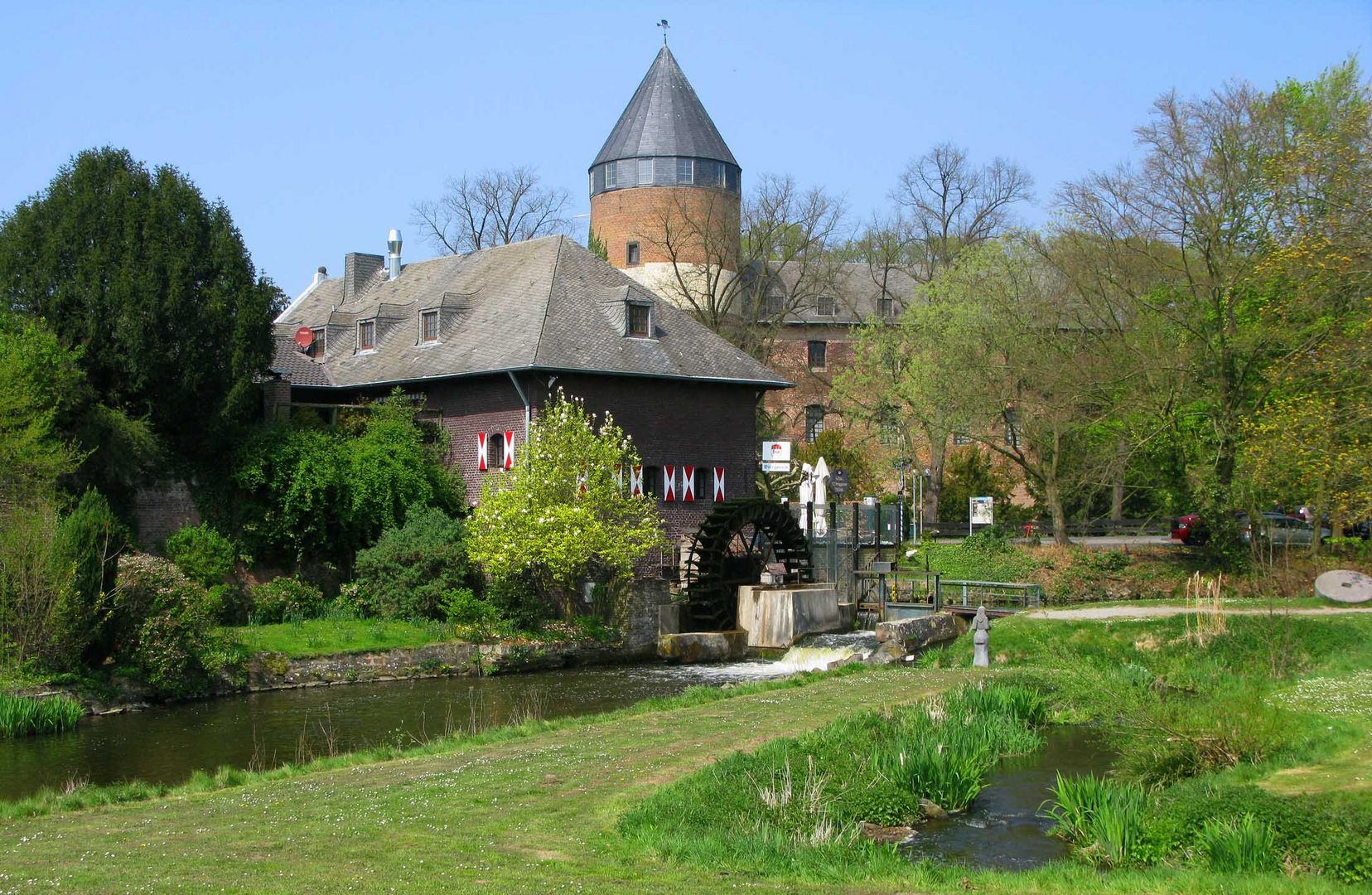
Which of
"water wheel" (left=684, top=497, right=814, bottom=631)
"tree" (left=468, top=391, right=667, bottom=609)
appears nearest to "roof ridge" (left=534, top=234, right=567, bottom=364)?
"tree" (left=468, top=391, right=667, bottom=609)

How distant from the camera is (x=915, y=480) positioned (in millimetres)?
42875

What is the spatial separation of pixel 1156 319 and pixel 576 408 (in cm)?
1287

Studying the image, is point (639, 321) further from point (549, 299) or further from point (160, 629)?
point (160, 629)

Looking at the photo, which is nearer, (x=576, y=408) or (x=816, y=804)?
(x=816, y=804)

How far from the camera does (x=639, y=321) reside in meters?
30.3

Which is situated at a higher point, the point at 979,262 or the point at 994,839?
the point at 979,262

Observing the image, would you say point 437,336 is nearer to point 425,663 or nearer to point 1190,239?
point 425,663

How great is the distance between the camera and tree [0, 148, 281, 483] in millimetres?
24344

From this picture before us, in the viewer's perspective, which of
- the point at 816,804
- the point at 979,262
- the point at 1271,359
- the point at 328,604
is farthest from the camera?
the point at 979,262

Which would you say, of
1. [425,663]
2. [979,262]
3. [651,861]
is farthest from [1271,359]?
[651,861]

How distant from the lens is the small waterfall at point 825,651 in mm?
24469

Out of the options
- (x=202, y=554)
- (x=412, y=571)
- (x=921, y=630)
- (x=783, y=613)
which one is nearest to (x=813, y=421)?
(x=783, y=613)

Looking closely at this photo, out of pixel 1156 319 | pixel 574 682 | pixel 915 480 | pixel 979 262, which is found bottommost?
pixel 574 682

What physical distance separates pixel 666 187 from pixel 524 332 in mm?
23935
